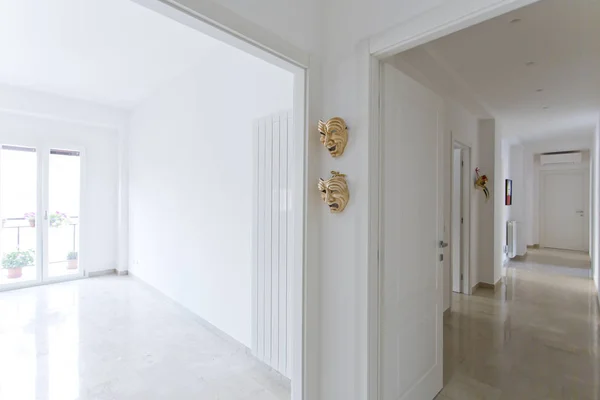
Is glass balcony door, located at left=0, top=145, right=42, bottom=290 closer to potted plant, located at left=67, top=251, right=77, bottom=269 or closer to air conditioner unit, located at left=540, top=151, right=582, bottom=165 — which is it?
potted plant, located at left=67, top=251, right=77, bottom=269

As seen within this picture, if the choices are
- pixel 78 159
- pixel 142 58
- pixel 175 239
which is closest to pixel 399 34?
pixel 142 58

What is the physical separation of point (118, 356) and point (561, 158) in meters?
9.90

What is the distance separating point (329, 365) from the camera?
1811 mm

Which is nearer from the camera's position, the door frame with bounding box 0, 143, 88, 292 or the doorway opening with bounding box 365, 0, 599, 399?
the doorway opening with bounding box 365, 0, 599, 399

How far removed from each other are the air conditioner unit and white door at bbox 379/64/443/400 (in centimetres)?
783

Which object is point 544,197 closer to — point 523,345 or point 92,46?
point 523,345

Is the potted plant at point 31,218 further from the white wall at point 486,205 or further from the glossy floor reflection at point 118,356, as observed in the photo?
the white wall at point 486,205

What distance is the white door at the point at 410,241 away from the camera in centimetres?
177

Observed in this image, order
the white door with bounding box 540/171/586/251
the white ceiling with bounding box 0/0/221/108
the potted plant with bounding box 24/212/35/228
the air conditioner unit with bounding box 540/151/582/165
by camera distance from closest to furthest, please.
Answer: the white ceiling with bounding box 0/0/221/108
the potted plant with bounding box 24/212/35/228
the air conditioner unit with bounding box 540/151/582/165
the white door with bounding box 540/171/586/251

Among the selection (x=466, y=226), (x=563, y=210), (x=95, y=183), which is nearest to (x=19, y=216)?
(x=95, y=183)

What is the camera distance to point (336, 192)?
1717 millimetres

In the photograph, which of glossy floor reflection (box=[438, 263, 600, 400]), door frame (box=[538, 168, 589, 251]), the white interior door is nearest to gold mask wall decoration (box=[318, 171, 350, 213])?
glossy floor reflection (box=[438, 263, 600, 400])

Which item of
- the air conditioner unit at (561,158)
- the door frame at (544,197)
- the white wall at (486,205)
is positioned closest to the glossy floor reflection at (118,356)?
the white wall at (486,205)

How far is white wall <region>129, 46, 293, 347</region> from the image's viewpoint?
2.86 m
